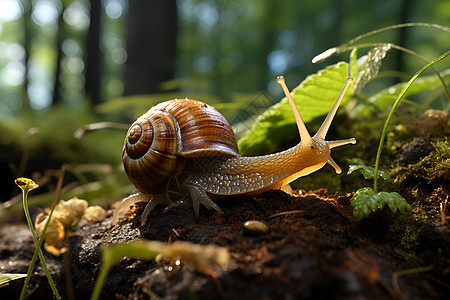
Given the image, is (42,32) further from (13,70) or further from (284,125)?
(284,125)

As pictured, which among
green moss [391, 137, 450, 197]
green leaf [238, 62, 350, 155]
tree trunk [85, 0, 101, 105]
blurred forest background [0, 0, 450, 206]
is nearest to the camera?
green moss [391, 137, 450, 197]

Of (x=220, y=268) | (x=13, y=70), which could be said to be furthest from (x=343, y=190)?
(x=13, y=70)

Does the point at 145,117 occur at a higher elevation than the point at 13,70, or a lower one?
higher

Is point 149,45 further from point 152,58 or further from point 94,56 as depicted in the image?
point 94,56

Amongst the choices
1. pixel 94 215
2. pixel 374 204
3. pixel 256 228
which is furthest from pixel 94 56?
pixel 374 204

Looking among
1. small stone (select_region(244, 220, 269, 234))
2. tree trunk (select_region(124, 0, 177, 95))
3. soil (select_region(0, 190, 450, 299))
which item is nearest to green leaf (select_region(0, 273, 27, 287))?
soil (select_region(0, 190, 450, 299))

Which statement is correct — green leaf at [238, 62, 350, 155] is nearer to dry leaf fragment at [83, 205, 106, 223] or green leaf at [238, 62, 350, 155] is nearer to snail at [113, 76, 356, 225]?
snail at [113, 76, 356, 225]

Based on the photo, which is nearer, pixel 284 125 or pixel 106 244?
pixel 106 244

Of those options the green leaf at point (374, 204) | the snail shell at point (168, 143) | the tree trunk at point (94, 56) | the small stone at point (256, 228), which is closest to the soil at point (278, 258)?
the small stone at point (256, 228)
